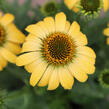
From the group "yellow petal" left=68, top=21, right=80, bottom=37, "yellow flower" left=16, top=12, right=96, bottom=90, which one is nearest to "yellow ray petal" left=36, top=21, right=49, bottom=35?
"yellow flower" left=16, top=12, right=96, bottom=90

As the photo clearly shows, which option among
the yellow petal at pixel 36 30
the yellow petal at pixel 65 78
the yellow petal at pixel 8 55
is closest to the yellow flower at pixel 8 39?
the yellow petal at pixel 8 55

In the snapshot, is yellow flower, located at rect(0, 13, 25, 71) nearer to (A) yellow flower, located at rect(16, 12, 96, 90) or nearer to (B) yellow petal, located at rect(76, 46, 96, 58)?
(A) yellow flower, located at rect(16, 12, 96, 90)

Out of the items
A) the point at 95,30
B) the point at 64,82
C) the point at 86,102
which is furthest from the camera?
the point at 86,102

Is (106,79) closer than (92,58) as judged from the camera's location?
No

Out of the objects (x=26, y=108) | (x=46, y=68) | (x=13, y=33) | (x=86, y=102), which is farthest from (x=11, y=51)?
(x=86, y=102)

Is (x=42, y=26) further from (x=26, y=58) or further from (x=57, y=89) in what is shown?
(x=57, y=89)

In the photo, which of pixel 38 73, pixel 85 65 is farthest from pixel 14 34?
pixel 85 65

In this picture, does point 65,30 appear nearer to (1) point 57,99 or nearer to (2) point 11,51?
(2) point 11,51
